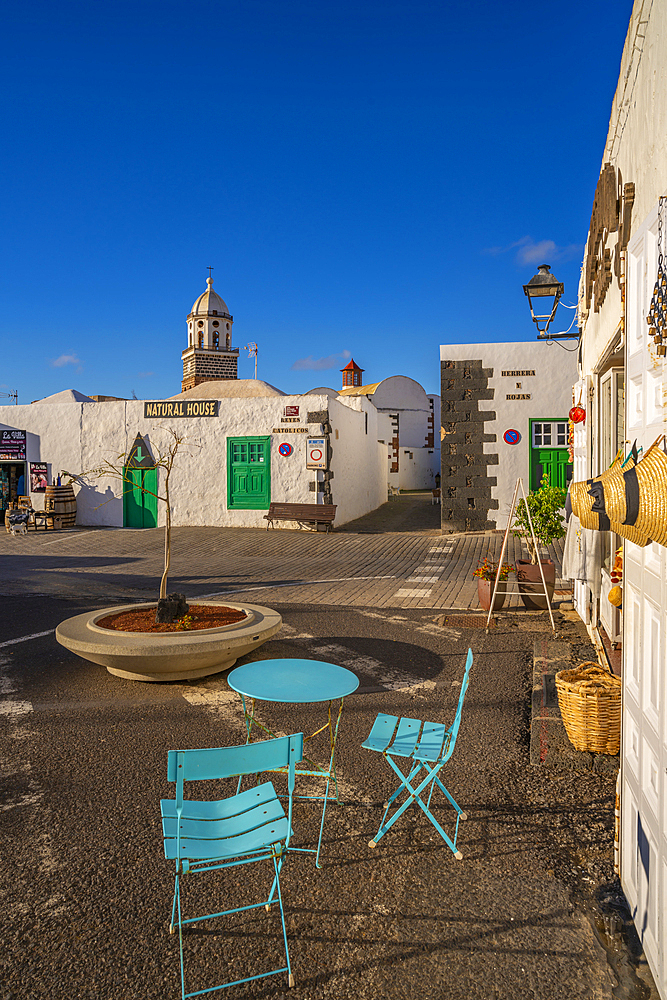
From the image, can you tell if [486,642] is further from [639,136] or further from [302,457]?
[302,457]

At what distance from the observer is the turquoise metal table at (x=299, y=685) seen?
140 inches

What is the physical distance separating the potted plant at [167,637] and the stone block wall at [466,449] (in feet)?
35.7

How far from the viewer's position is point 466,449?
16.6 metres

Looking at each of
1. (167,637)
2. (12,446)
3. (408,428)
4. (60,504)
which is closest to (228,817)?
(167,637)

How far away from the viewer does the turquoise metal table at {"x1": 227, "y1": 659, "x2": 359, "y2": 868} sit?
3.56 metres

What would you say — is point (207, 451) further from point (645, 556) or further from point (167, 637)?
point (645, 556)

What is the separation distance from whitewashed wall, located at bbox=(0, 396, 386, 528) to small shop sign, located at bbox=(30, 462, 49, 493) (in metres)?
0.20

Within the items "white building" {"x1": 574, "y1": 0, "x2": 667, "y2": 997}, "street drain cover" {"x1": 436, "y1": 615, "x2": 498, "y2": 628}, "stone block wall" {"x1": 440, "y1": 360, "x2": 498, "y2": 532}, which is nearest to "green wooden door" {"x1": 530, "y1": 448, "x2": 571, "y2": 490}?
"stone block wall" {"x1": 440, "y1": 360, "x2": 498, "y2": 532}

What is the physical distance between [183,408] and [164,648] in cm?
1405

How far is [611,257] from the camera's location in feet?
15.5

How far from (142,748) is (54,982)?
2.01 m

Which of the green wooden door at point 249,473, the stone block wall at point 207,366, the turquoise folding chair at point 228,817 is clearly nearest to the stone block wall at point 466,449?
the green wooden door at point 249,473

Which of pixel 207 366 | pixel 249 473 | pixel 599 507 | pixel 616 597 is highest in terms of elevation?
pixel 207 366

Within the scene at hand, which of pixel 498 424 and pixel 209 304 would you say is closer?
pixel 498 424
